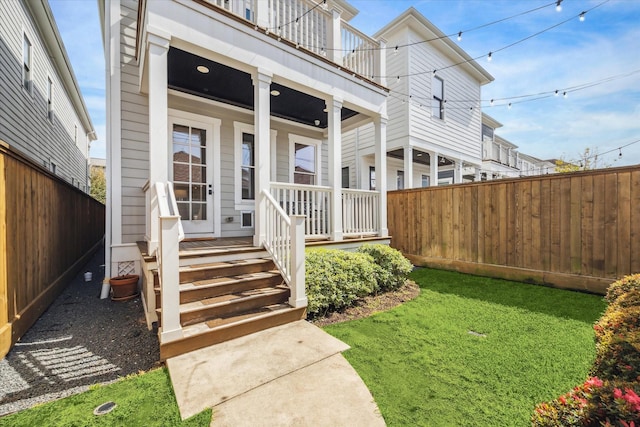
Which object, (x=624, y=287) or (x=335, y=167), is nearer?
(x=624, y=287)

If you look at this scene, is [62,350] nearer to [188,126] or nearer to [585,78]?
[188,126]

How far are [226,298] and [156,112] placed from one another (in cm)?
237

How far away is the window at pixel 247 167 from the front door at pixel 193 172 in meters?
0.71

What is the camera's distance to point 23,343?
2.63 m

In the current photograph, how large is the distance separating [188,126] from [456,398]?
551cm

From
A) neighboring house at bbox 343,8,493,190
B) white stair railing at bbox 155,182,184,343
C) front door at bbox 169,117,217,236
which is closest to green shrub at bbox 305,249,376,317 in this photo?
white stair railing at bbox 155,182,184,343

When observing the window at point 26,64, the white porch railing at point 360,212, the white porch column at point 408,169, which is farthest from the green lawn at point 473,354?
the window at point 26,64

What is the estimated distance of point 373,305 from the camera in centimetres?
362

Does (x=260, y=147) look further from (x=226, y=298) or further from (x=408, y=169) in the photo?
(x=408, y=169)

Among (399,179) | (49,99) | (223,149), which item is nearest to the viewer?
(223,149)

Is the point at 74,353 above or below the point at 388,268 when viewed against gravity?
below

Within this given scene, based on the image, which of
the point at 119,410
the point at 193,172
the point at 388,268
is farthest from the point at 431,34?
the point at 119,410

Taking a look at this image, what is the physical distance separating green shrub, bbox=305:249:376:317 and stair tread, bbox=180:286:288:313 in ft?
1.23

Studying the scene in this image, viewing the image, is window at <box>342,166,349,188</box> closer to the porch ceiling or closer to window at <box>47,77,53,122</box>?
the porch ceiling
